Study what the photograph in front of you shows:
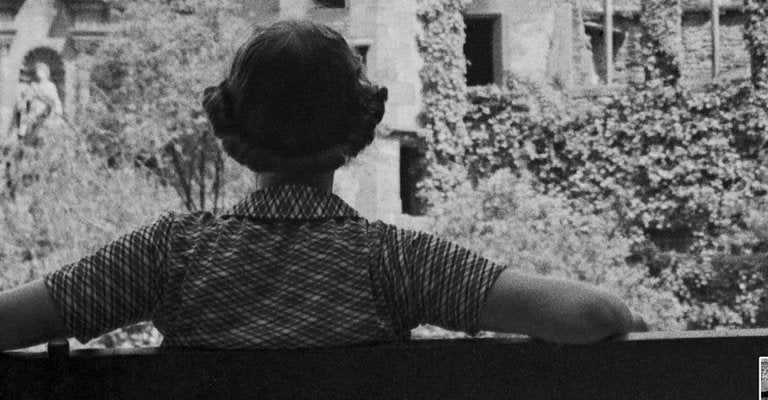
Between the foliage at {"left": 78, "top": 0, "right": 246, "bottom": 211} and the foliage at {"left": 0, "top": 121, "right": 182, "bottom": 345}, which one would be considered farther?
the foliage at {"left": 78, "top": 0, "right": 246, "bottom": 211}

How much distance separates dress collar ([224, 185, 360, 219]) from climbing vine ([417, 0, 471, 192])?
47.7 ft

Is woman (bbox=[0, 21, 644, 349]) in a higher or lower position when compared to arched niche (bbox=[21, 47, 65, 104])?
lower

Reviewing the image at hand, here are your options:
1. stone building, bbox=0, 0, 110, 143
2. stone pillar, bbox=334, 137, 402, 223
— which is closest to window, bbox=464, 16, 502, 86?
stone pillar, bbox=334, 137, 402, 223

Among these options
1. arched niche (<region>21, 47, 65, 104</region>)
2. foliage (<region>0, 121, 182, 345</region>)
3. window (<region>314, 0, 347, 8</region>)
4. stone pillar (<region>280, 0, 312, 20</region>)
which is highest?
window (<region>314, 0, 347, 8</region>)

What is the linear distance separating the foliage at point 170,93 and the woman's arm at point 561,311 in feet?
42.5

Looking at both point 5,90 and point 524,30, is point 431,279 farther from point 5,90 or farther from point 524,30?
point 5,90

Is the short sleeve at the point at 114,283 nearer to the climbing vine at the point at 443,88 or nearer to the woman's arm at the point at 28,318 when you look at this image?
the woman's arm at the point at 28,318

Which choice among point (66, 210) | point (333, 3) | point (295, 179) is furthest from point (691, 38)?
point (295, 179)

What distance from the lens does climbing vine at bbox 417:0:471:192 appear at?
16.2 meters

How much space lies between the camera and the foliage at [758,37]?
15.3 m

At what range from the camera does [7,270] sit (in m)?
11.5

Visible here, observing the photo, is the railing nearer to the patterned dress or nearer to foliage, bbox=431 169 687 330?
the patterned dress

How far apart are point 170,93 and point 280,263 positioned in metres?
13.1

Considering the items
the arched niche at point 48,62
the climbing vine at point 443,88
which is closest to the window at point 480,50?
the climbing vine at point 443,88
